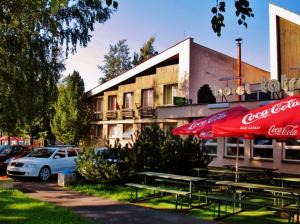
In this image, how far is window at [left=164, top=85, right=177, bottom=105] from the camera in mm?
30031

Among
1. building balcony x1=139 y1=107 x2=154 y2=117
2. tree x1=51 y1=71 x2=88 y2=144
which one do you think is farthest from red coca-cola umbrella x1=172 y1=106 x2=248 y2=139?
tree x1=51 y1=71 x2=88 y2=144

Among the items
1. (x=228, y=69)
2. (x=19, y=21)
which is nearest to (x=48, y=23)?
(x=19, y=21)

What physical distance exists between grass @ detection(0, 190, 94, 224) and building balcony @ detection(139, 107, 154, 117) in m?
19.4

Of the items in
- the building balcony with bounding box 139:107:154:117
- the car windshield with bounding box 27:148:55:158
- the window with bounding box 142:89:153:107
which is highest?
the window with bounding box 142:89:153:107

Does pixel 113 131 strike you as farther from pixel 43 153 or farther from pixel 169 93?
pixel 43 153

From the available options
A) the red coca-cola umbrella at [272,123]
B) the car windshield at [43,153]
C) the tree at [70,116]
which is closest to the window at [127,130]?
the tree at [70,116]

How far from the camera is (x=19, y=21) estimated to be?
21.3 metres

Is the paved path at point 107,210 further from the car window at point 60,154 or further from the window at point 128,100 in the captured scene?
the window at point 128,100

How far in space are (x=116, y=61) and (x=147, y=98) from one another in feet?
123

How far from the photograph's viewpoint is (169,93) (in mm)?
30438

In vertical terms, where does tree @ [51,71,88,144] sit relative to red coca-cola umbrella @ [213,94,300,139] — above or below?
above

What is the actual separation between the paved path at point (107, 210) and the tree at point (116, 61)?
55.2 meters

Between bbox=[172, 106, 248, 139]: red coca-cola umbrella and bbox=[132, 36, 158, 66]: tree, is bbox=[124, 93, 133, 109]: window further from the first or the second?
bbox=[132, 36, 158, 66]: tree

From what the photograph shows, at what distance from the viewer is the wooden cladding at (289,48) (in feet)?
69.3
